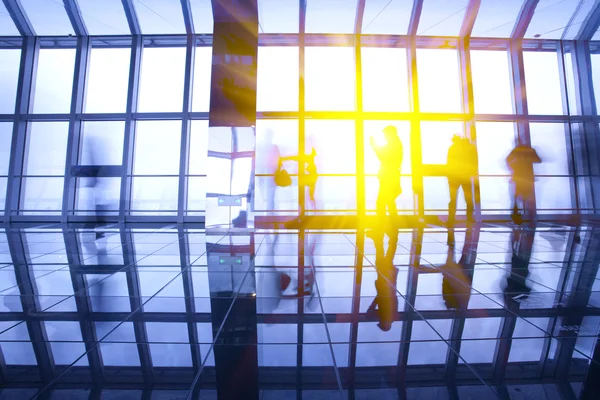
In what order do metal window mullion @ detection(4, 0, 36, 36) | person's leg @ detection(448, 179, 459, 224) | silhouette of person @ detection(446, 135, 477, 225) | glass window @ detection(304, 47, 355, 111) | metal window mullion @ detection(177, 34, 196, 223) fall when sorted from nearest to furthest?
silhouette of person @ detection(446, 135, 477, 225) → person's leg @ detection(448, 179, 459, 224) → metal window mullion @ detection(4, 0, 36, 36) → metal window mullion @ detection(177, 34, 196, 223) → glass window @ detection(304, 47, 355, 111)

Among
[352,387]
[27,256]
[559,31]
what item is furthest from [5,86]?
[559,31]

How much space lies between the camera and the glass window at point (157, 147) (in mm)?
8938

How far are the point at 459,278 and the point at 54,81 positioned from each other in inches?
415

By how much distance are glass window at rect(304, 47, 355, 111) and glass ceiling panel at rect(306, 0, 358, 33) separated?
1.51ft

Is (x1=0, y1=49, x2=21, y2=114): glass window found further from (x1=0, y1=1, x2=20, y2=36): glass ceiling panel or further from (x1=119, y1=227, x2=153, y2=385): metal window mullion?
(x1=119, y1=227, x2=153, y2=385): metal window mullion

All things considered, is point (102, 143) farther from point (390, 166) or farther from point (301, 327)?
point (301, 327)

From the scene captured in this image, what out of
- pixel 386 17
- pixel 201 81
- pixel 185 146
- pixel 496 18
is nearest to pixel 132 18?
pixel 201 81

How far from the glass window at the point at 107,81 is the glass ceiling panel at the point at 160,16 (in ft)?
2.94

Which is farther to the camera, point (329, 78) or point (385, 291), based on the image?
point (329, 78)

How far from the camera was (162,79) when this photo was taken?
29.9ft

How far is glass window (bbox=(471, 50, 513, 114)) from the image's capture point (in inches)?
351

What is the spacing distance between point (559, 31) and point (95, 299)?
37.9ft

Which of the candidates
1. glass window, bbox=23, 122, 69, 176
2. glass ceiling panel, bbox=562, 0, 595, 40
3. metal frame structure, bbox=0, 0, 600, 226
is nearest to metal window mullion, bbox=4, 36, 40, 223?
metal frame structure, bbox=0, 0, 600, 226

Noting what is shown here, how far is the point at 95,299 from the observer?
8.58 ft
